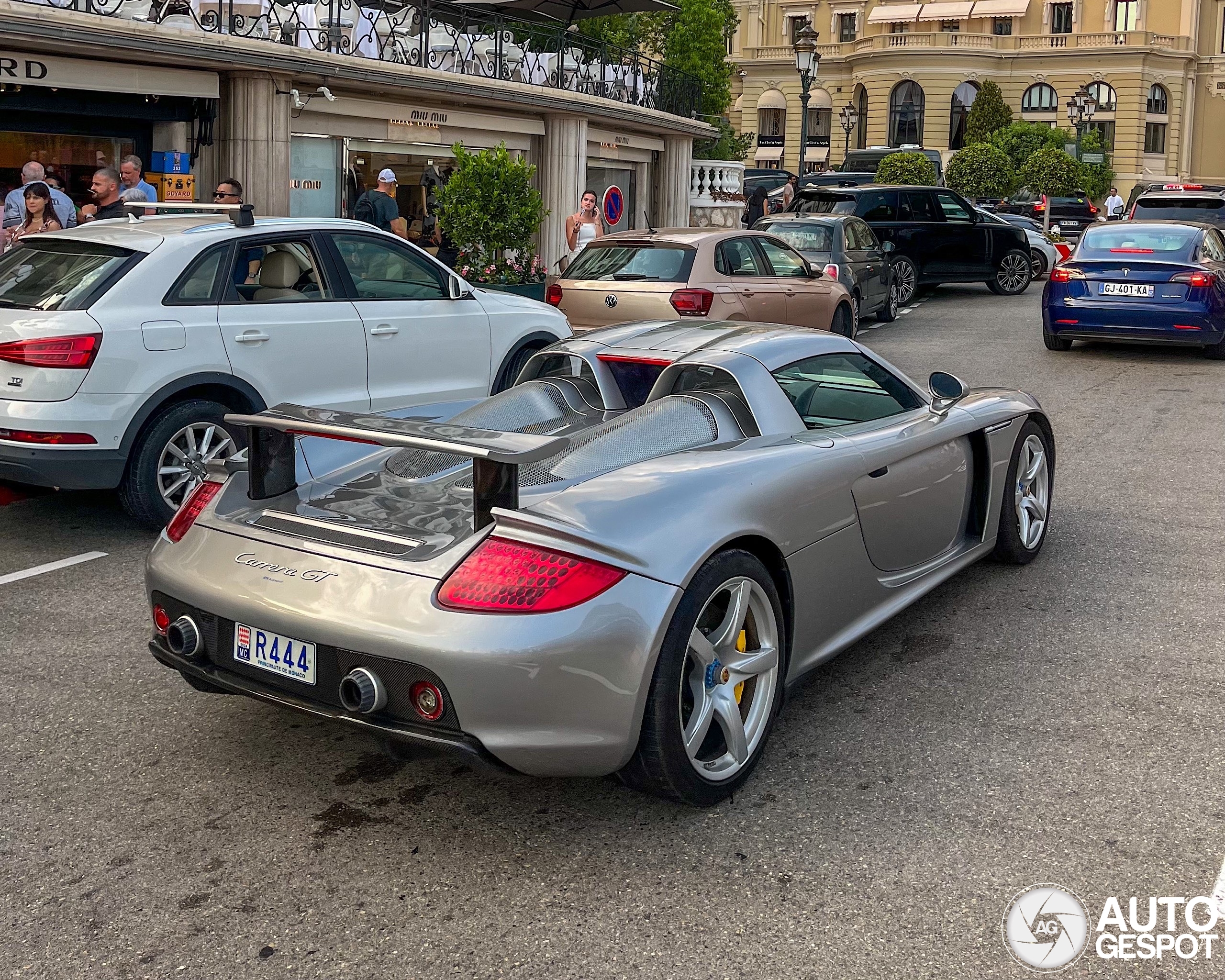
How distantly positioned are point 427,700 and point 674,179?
78.7ft

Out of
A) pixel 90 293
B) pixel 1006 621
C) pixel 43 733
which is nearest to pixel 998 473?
pixel 1006 621

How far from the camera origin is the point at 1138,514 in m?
7.81

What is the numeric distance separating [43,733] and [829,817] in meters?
2.56

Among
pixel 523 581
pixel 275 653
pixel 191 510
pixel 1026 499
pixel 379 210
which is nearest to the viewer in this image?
pixel 523 581

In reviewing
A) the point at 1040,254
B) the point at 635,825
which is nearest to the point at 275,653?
the point at 635,825

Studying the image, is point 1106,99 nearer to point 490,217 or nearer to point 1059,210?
point 1059,210

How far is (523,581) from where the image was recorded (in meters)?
3.59

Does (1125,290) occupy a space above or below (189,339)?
above

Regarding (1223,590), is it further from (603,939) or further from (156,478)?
(156,478)

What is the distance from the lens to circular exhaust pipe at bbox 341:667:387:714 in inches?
142

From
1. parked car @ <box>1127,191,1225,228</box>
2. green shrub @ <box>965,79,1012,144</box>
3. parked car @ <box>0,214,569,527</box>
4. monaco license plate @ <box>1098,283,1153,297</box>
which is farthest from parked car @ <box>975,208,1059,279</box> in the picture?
green shrub @ <box>965,79,1012,144</box>

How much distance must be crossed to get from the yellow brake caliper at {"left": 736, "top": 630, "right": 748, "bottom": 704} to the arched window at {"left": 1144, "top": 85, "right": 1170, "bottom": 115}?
81.8m

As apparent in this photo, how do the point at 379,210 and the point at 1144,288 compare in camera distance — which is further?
the point at 379,210

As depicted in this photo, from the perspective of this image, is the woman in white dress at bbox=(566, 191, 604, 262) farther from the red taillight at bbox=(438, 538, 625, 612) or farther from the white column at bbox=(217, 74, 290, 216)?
the red taillight at bbox=(438, 538, 625, 612)
